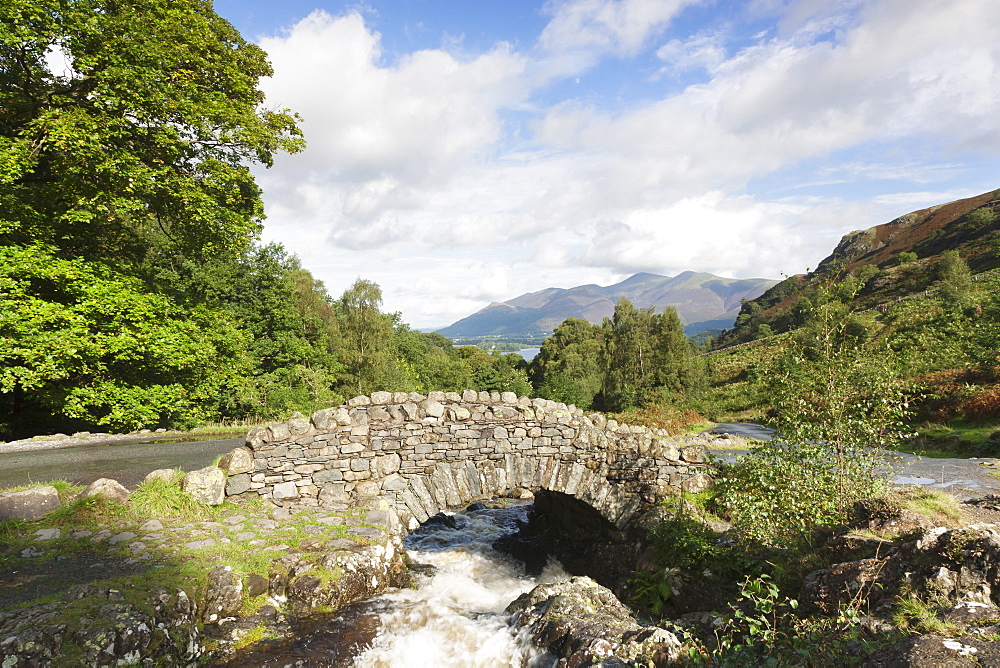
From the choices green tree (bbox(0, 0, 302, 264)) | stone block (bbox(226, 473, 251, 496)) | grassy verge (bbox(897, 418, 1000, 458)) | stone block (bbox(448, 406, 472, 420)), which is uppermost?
green tree (bbox(0, 0, 302, 264))

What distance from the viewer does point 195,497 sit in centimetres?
745

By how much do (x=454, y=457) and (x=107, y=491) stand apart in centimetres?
547

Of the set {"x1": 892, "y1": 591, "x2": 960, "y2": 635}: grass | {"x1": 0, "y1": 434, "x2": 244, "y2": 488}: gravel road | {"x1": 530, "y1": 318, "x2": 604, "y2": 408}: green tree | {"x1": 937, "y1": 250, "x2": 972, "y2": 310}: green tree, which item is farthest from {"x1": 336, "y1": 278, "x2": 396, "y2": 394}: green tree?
{"x1": 937, "y1": 250, "x2": 972, "y2": 310}: green tree

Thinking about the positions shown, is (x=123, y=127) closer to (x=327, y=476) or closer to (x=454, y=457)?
(x=327, y=476)

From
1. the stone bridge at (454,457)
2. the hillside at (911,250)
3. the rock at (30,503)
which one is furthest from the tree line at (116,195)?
the hillside at (911,250)

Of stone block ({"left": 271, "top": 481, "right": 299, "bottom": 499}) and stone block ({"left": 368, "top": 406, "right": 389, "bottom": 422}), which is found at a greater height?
stone block ({"left": 368, "top": 406, "right": 389, "bottom": 422})

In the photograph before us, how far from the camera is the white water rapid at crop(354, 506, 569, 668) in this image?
579 cm

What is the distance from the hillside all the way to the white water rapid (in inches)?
1376

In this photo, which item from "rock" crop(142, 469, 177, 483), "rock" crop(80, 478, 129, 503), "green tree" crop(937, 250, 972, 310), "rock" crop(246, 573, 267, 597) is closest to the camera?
"rock" crop(246, 573, 267, 597)

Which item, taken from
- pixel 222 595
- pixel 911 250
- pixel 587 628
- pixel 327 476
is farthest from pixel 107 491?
pixel 911 250

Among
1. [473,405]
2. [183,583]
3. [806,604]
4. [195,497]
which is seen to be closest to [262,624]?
[183,583]

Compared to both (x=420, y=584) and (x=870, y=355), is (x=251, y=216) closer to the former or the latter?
(x=420, y=584)

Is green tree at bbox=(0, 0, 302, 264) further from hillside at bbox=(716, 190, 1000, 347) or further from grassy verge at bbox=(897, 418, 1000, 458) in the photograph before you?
hillside at bbox=(716, 190, 1000, 347)

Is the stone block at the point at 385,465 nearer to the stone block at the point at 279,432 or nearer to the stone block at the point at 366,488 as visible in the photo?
the stone block at the point at 366,488
